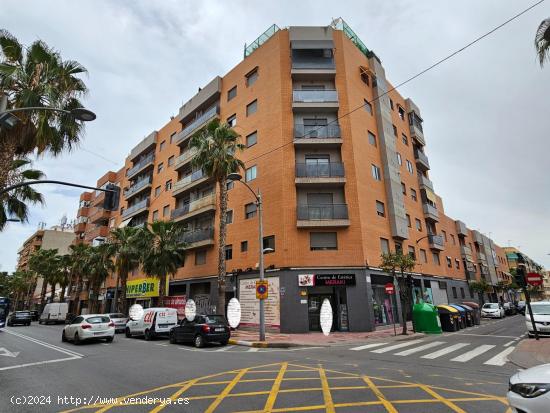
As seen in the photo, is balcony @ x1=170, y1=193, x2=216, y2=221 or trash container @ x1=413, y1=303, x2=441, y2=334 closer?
trash container @ x1=413, y1=303, x2=441, y2=334

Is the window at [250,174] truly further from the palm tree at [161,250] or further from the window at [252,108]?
the palm tree at [161,250]

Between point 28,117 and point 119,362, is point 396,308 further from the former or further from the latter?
point 28,117

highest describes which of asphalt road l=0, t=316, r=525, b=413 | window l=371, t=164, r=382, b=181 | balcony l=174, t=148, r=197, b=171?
balcony l=174, t=148, r=197, b=171

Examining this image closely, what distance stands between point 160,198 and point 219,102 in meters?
12.7

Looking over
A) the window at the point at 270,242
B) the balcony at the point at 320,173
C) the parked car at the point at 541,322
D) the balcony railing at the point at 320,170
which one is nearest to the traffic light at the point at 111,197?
the window at the point at 270,242

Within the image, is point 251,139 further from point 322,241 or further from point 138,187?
point 138,187

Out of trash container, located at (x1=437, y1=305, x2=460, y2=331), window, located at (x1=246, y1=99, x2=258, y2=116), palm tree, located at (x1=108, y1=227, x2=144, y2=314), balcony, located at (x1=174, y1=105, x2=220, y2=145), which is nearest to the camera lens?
trash container, located at (x1=437, y1=305, x2=460, y2=331)

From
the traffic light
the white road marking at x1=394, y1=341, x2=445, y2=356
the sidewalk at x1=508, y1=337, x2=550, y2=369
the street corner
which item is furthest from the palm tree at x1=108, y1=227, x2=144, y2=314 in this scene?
the sidewalk at x1=508, y1=337, x2=550, y2=369

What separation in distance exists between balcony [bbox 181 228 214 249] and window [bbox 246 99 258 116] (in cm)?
1030

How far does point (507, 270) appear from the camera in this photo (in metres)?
71.7

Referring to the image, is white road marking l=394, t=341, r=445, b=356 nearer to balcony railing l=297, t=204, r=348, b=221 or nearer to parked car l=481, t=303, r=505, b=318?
balcony railing l=297, t=204, r=348, b=221

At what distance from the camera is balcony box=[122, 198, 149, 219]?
38.1m

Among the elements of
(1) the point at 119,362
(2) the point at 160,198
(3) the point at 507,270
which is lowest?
(1) the point at 119,362

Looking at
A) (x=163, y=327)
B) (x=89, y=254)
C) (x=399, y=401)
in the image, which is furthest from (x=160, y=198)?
(x=399, y=401)
